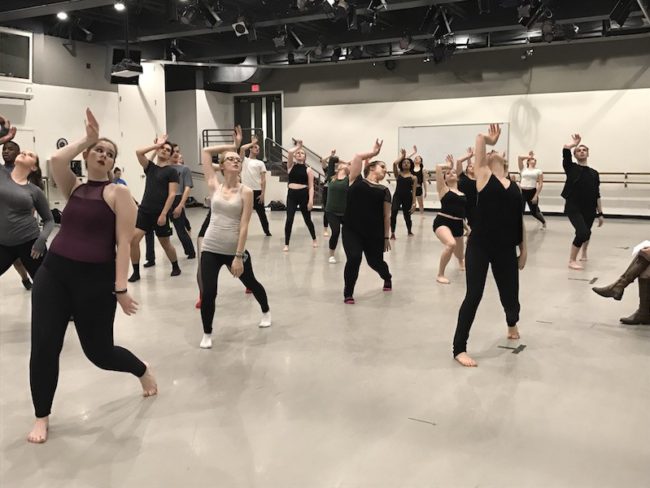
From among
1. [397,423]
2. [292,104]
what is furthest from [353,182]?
[292,104]

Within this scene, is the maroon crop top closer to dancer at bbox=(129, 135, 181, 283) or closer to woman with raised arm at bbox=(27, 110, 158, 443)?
woman with raised arm at bbox=(27, 110, 158, 443)

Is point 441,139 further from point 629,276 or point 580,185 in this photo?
point 629,276

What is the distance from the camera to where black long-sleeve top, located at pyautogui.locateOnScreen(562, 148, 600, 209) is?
6.88 meters

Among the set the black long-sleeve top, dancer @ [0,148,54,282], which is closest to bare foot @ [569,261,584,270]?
the black long-sleeve top

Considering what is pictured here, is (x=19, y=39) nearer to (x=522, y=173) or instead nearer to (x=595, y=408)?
(x=522, y=173)

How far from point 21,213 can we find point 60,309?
1988mm

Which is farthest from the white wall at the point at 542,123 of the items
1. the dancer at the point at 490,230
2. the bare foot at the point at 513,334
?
the dancer at the point at 490,230

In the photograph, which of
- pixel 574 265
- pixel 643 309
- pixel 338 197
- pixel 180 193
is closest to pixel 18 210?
pixel 180 193

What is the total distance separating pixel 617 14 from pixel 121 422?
10650 mm

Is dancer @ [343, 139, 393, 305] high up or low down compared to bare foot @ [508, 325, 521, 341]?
up

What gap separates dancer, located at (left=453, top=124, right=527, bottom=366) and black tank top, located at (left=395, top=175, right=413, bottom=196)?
5.90m

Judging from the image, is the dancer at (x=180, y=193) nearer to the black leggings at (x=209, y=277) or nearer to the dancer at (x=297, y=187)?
the dancer at (x=297, y=187)

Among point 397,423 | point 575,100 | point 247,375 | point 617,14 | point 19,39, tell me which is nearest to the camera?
point 397,423

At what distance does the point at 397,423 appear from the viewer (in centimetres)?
318
